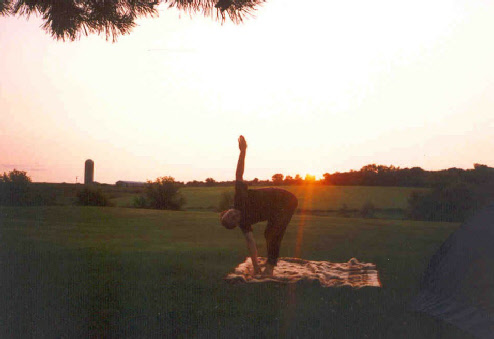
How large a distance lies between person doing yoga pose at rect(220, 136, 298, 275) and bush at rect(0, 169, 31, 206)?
19073 mm

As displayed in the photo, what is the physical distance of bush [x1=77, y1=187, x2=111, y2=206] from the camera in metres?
24.7

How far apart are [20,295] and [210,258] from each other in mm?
3358

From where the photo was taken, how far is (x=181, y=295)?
551 centimetres

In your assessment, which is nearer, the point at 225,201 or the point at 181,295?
the point at 181,295

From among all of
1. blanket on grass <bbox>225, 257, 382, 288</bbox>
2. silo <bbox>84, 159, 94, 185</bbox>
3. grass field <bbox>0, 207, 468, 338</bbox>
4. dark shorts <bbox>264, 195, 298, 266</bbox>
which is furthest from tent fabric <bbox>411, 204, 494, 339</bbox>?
silo <bbox>84, 159, 94, 185</bbox>

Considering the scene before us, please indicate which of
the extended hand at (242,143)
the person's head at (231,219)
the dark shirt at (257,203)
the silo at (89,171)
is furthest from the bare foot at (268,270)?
the silo at (89,171)

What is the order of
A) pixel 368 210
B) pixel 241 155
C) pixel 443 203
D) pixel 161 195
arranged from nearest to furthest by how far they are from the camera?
pixel 241 155, pixel 443 203, pixel 161 195, pixel 368 210

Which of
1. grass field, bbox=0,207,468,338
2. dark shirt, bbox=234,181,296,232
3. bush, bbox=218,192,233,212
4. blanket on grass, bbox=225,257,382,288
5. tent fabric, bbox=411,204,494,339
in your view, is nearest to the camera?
tent fabric, bbox=411,204,494,339

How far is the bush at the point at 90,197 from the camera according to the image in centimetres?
2471

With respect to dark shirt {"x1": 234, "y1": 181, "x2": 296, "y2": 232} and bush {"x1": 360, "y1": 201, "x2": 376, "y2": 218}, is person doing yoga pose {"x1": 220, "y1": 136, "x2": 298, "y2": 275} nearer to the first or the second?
dark shirt {"x1": 234, "y1": 181, "x2": 296, "y2": 232}

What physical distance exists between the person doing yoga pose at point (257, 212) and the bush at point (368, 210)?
2007 centimetres

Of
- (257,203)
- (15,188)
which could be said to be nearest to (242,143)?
(257,203)

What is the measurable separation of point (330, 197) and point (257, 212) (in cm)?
2425

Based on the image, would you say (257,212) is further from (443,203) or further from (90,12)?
(443,203)
